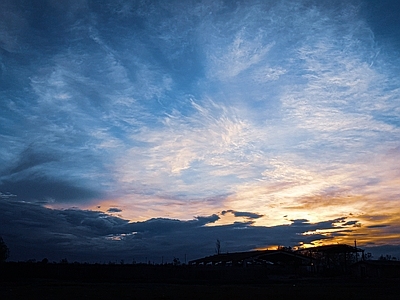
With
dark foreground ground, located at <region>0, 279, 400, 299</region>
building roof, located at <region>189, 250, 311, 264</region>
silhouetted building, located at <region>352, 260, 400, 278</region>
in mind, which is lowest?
dark foreground ground, located at <region>0, 279, 400, 299</region>

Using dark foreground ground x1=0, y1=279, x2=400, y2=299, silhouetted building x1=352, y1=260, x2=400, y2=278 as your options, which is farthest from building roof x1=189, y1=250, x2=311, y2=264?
dark foreground ground x1=0, y1=279, x2=400, y2=299

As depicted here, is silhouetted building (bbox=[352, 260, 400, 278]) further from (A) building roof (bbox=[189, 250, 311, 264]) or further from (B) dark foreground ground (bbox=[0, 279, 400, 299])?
(B) dark foreground ground (bbox=[0, 279, 400, 299])

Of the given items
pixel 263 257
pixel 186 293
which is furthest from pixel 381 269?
pixel 186 293

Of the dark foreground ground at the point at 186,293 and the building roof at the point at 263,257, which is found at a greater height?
the building roof at the point at 263,257

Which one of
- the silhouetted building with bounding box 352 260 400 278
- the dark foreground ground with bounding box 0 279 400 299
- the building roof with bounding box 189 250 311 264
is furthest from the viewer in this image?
the silhouetted building with bounding box 352 260 400 278

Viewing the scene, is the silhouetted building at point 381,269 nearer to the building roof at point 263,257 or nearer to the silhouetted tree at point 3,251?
the building roof at point 263,257

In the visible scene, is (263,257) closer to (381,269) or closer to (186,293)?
(381,269)

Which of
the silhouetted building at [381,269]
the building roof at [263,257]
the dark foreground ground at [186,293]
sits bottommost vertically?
the dark foreground ground at [186,293]

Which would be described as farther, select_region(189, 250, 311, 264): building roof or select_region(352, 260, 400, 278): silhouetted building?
select_region(352, 260, 400, 278): silhouetted building

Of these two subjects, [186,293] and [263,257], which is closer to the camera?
[186,293]

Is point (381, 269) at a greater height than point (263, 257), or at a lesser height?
lesser

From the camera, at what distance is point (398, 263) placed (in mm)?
71188

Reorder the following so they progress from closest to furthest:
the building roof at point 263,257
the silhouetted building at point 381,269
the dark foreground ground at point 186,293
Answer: the dark foreground ground at point 186,293
the building roof at point 263,257
the silhouetted building at point 381,269

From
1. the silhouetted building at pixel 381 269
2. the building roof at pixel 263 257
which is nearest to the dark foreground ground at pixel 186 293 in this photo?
the building roof at pixel 263 257
